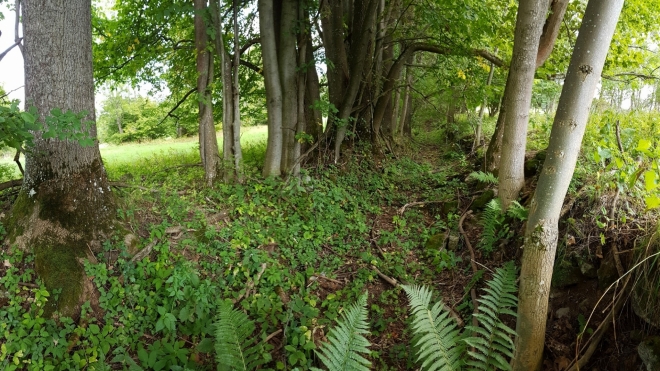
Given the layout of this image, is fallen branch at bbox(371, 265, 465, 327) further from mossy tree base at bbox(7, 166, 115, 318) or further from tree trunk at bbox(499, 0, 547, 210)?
mossy tree base at bbox(7, 166, 115, 318)

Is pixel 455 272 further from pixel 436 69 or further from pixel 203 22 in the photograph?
pixel 436 69

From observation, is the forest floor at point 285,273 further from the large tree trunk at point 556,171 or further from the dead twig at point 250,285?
the large tree trunk at point 556,171

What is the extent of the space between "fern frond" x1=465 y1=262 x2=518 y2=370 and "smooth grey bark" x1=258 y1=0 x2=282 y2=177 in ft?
13.4

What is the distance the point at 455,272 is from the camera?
4512mm

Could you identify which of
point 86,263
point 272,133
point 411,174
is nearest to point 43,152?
point 86,263

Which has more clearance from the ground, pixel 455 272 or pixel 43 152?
pixel 43 152

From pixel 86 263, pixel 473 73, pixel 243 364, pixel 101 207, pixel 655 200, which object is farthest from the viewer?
pixel 473 73

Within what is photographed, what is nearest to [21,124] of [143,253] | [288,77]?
[143,253]

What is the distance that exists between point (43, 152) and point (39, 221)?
0.68 meters

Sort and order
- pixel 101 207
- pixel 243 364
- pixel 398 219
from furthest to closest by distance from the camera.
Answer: pixel 398 219 → pixel 101 207 → pixel 243 364

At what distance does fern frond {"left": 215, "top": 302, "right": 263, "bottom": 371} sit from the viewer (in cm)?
272

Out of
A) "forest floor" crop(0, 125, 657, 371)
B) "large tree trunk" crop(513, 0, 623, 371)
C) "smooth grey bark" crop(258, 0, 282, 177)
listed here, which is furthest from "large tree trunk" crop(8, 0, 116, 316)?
"large tree trunk" crop(513, 0, 623, 371)

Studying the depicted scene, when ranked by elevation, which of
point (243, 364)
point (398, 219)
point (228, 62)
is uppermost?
point (228, 62)

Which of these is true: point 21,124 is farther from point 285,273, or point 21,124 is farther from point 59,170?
point 285,273
